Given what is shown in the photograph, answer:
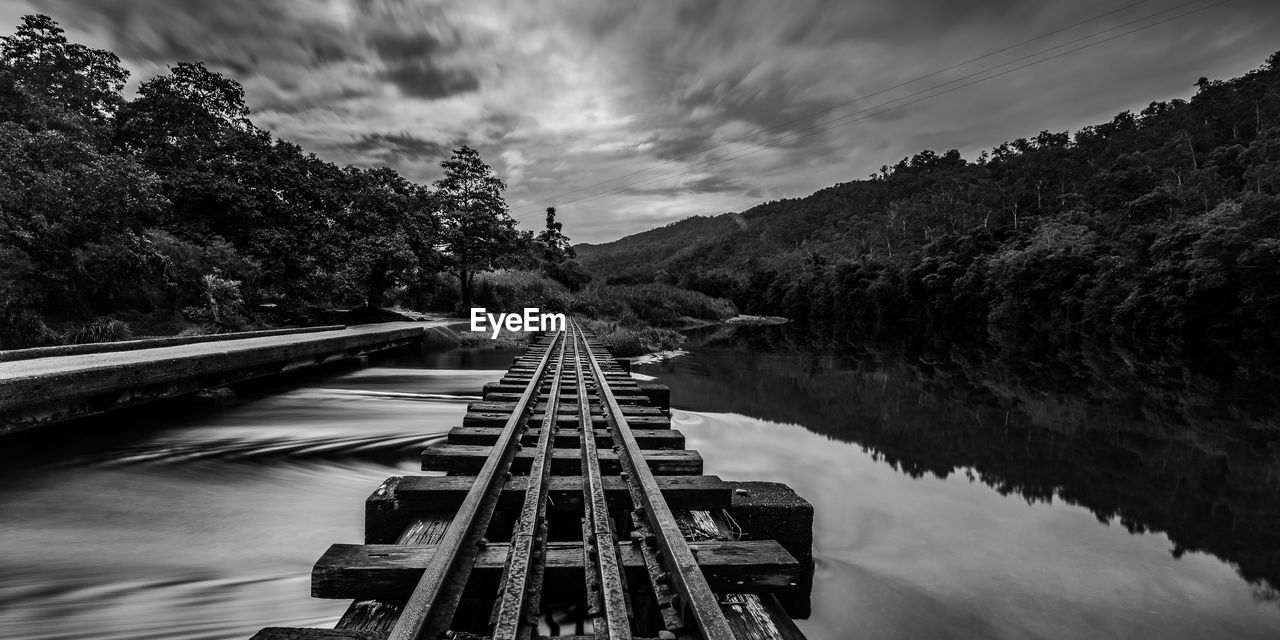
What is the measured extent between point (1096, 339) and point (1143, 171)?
40915mm

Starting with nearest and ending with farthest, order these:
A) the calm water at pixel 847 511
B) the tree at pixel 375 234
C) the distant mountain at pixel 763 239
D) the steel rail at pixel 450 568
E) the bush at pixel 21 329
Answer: the steel rail at pixel 450 568 → the calm water at pixel 847 511 → the bush at pixel 21 329 → the tree at pixel 375 234 → the distant mountain at pixel 763 239

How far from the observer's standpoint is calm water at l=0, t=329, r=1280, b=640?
3.01 m

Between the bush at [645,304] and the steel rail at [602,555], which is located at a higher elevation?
the bush at [645,304]

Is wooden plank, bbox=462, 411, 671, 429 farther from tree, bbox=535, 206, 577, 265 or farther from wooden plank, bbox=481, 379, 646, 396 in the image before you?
tree, bbox=535, 206, 577, 265

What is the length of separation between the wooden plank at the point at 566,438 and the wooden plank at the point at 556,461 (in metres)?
0.36

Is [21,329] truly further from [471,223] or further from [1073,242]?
[1073,242]

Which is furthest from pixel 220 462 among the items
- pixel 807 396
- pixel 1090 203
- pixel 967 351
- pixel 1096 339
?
pixel 1090 203

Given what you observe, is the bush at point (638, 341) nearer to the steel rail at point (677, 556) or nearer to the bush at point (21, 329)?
the bush at point (21, 329)

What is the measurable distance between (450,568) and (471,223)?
25.6 meters

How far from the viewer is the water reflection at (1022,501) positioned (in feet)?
10.4

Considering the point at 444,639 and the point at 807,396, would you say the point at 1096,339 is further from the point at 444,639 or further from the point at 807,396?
the point at 444,639

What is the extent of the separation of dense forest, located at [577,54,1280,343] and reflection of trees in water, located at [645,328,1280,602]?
12.2 m

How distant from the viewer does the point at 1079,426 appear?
8.06 metres

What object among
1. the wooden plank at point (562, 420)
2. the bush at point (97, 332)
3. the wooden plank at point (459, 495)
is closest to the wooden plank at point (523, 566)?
the wooden plank at point (459, 495)
